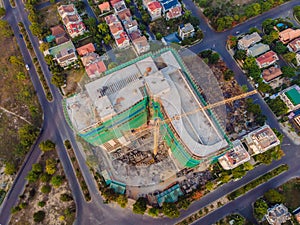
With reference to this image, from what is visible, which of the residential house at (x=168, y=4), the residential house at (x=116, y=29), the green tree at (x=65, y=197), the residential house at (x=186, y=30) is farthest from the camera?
the residential house at (x=168, y=4)

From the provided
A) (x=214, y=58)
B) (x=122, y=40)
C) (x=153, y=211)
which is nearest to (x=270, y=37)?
(x=214, y=58)

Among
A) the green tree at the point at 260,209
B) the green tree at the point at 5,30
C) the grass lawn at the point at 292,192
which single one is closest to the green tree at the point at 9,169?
the green tree at the point at 5,30

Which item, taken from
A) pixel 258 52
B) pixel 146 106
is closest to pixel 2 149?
pixel 146 106

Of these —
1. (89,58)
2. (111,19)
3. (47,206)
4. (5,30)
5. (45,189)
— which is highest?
(5,30)

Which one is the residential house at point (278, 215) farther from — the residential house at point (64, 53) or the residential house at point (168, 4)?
the residential house at point (64, 53)

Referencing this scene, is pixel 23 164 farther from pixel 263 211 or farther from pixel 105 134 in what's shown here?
pixel 263 211

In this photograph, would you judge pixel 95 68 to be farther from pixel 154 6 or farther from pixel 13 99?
pixel 154 6

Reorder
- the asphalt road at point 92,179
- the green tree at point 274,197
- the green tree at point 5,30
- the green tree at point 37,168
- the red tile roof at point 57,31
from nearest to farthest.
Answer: the green tree at point 274,197, the asphalt road at point 92,179, the green tree at point 37,168, the red tile roof at point 57,31, the green tree at point 5,30

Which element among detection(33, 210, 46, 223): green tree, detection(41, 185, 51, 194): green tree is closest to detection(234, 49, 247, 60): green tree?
detection(41, 185, 51, 194): green tree
